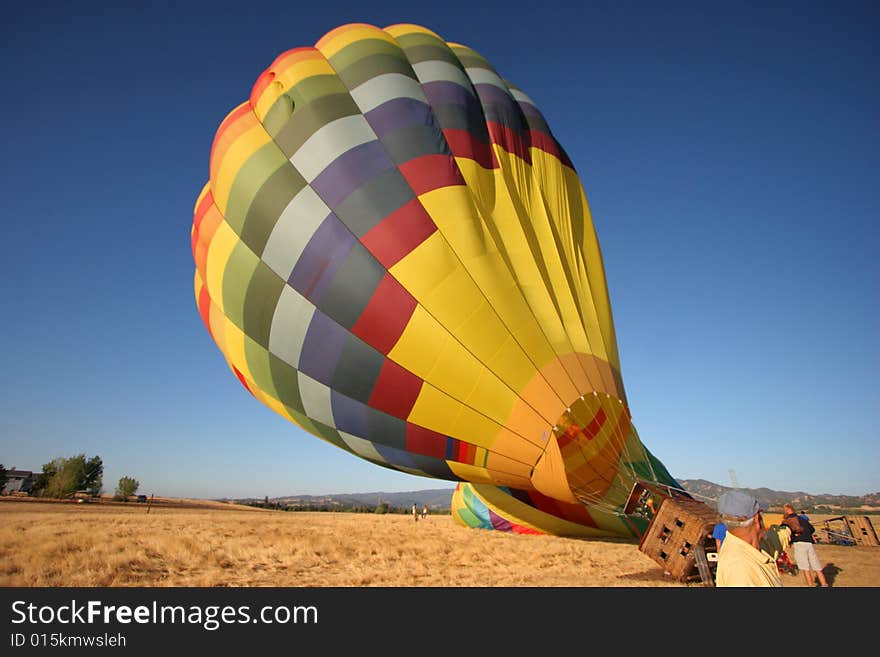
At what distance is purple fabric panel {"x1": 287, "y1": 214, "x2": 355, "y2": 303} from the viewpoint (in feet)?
21.2

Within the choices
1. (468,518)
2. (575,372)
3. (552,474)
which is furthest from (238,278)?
(468,518)

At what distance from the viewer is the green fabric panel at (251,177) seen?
7070 millimetres

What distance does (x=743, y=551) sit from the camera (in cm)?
211

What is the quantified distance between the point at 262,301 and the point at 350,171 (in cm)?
244

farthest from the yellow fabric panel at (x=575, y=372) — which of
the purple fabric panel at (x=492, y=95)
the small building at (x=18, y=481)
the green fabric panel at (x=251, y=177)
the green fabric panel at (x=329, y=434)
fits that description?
the small building at (x=18, y=481)

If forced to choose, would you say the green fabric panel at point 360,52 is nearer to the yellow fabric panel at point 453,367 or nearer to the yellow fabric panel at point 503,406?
the yellow fabric panel at point 453,367

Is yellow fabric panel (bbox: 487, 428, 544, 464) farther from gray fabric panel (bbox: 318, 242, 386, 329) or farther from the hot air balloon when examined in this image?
gray fabric panel (bbox: 318, 242, 386, 329)

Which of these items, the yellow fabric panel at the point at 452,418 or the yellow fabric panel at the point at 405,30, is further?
the yellow fabric panel at the point at 405,30

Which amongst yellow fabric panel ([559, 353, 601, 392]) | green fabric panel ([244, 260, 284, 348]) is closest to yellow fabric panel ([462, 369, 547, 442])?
yellow fabric panel ([559, 353, 601, 392])

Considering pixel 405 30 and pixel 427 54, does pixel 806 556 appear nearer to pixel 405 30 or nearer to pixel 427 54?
pixel 427 54

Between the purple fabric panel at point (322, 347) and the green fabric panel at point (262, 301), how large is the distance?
0.79 m

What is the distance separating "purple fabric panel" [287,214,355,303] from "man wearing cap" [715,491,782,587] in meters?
5.33
